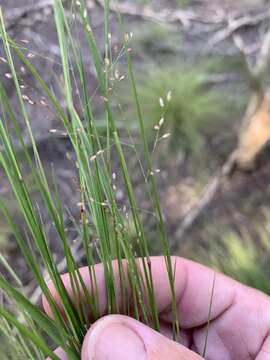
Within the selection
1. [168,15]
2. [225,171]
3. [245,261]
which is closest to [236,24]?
[168,15]

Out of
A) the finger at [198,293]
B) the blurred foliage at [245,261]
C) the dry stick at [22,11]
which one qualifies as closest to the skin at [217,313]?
the finger at [198,293]

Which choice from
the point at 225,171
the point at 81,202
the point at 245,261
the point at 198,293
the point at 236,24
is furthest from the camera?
the point at 236,24

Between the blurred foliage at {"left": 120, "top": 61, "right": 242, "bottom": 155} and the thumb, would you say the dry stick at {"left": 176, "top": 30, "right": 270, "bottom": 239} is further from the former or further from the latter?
the thumb

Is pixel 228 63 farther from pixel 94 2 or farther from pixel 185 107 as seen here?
pixel 94 2

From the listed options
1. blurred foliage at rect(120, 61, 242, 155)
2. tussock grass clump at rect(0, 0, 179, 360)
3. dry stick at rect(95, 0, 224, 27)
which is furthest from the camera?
dry stick at rect(95, 0, 224, 27)

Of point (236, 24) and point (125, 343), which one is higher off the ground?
point (236, 24)

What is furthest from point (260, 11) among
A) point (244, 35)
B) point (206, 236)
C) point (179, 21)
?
point (206, 236)

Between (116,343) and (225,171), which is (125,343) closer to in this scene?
(116,343)

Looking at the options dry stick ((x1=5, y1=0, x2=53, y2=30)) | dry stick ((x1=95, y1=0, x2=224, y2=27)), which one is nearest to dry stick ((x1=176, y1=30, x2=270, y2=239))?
dry stick ((x1=95, y1=0, x2=224, y2=27))

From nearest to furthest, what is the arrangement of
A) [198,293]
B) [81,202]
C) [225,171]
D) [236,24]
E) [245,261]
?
[81,202], [198,293], [245,261], [225,171], [236,24]
